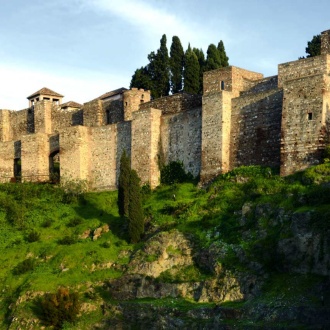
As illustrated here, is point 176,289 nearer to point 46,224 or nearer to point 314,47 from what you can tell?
point 46,224

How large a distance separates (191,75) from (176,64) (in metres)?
2.11

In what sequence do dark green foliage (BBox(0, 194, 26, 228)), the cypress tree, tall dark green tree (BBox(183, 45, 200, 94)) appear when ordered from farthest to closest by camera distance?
the cypress tree
tall dark green tree (BBox(183, 45, 200, 94))
dark green foliage (BBox(0, 194, 26, 228))

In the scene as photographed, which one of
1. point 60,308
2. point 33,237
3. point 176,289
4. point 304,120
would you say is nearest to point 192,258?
point 176,289

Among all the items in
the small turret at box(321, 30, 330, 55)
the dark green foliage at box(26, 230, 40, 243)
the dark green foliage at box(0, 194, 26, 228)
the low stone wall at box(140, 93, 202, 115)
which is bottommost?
the dark green foliage at box(26, 230, 40, 243)

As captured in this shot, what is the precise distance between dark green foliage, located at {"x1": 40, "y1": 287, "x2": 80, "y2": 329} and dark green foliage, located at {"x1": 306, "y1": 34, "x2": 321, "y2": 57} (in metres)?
26.0

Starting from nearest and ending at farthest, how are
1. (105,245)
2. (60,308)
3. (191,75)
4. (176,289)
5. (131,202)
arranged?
(60,308) < (176,289) < (105,245) < (131,202) < (191,75)

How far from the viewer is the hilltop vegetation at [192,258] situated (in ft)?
91.5

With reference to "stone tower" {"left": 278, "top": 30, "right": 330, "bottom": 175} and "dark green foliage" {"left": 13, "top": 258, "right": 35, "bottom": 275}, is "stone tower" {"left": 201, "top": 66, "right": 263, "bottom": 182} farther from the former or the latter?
"dark green foliage" {"left": 13, "top": 258, "right": 35, "bottom": 275}

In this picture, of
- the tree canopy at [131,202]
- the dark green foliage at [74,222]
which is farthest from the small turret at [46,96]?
the tree canopy at [131,202]

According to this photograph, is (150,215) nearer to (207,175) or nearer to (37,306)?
(207,175)

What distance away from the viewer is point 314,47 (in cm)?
4988

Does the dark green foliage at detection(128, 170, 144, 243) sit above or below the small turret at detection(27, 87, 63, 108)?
below

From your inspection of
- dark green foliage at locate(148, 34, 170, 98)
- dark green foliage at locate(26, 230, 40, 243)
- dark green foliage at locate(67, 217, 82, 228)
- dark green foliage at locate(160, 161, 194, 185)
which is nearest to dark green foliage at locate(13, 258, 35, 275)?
dark green foliage at locate(26, 230, 40, 243)

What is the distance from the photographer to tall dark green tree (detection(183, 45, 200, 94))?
180ft
